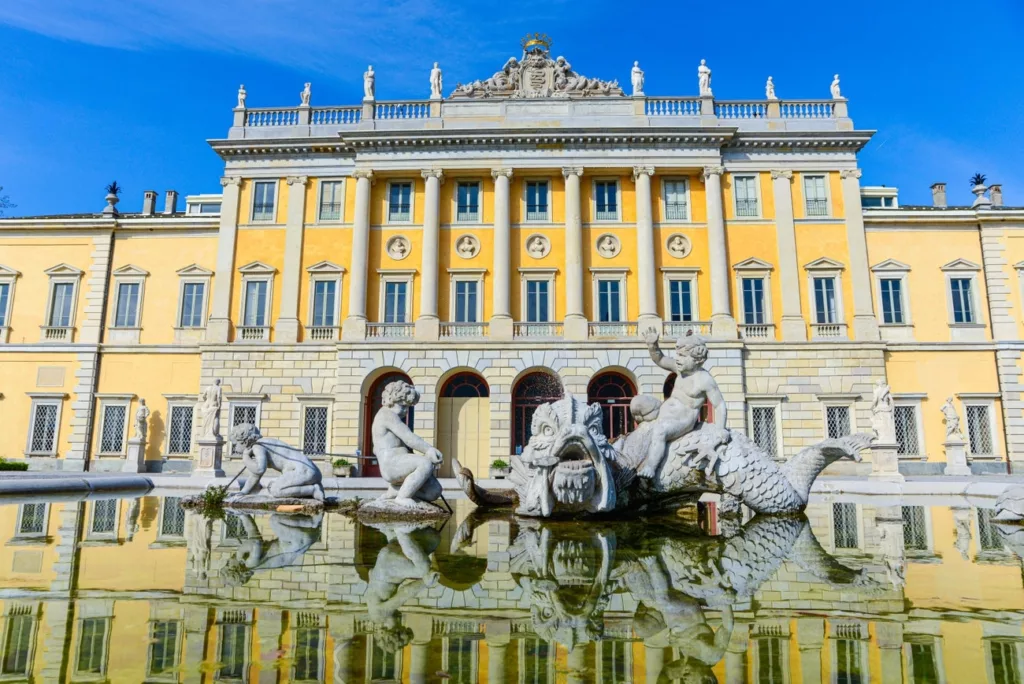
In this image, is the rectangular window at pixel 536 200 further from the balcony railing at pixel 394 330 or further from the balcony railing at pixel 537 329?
the balcony railing at pixel 394 330

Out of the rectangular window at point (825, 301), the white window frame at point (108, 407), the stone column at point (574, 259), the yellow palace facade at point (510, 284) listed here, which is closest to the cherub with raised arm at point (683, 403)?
the yellow palace facade at point (510, 284)

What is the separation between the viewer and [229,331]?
28500 millimetres

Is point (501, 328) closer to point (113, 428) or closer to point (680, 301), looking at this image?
point (680, 301)

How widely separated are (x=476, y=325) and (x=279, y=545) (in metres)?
22.5

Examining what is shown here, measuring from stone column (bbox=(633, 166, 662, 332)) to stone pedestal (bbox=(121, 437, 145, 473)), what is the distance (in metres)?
22.7

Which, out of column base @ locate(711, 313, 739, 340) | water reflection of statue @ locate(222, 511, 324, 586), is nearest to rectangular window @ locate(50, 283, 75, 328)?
water reflection of statue @ locate(222, 511, 324, 586)

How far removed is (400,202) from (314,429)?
37.7 ft

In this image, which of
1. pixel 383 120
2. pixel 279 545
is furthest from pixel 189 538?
pixel 383 120

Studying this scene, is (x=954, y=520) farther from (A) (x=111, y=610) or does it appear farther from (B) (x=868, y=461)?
(B) (x=868, y=461)

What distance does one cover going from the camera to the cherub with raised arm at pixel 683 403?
277 inches

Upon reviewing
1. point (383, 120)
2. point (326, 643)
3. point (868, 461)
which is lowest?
point (326, 643)

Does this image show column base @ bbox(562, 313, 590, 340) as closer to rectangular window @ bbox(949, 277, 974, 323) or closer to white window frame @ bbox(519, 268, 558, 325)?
white window frame @ bbox(519, 268, 558, 325)

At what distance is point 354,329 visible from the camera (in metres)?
27.8

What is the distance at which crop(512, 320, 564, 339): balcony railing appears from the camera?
27688 millimetres
